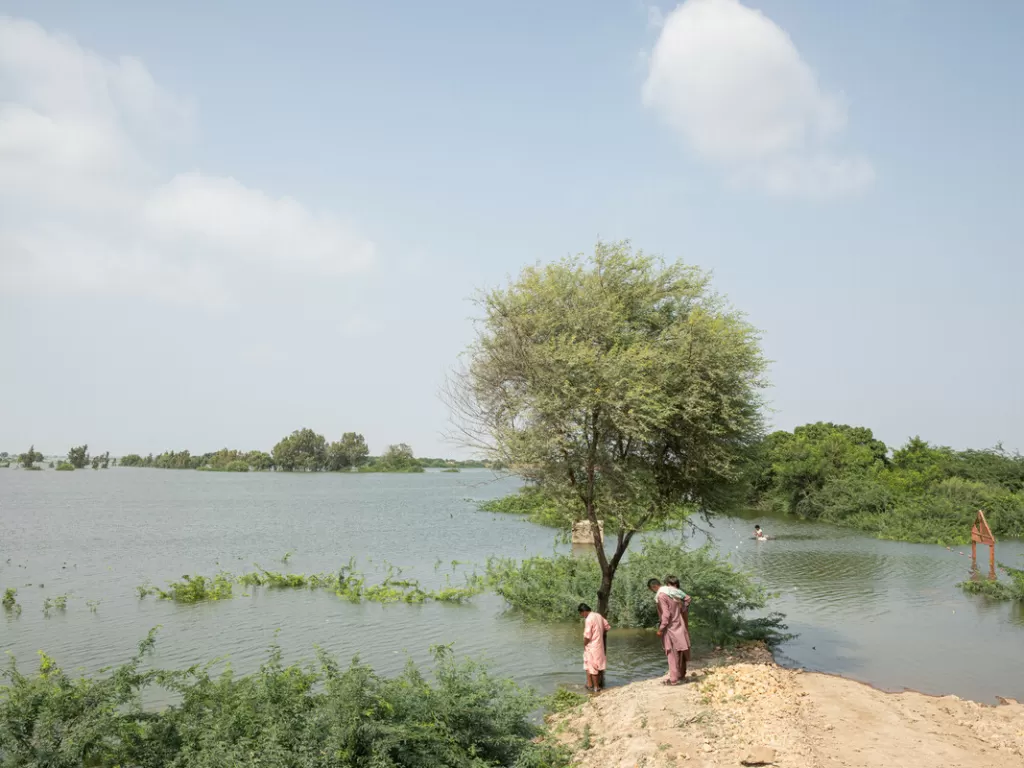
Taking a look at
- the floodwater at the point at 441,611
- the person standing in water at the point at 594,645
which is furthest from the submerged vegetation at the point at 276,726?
the person standing in water at the point at 594,645

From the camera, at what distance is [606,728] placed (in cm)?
1109

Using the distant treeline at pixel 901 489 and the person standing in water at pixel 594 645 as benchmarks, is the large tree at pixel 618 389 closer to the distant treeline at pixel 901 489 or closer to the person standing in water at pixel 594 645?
the person standing in water at pixel 594 645

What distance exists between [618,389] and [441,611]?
12.2 metres

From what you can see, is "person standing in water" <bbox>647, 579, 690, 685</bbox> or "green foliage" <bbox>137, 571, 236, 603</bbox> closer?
"person standing in water" <bbox>647, 579, 690, 685</bbox>

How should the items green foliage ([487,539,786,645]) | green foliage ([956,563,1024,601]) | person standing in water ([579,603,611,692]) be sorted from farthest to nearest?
green foliage ([956,563,1024,601]) < green foliage ([487,539,786,645]) < person standing in water ([579,603,611,692])

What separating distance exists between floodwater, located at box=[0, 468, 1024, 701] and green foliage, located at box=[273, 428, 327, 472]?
458ft

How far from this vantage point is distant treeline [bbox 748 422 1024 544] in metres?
42.3

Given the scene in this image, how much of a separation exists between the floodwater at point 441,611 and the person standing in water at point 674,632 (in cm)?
237

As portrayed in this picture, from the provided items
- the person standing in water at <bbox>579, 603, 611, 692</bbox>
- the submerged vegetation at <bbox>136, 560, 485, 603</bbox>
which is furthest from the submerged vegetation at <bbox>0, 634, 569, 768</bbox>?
the submerged vegetation at <bbox>136, 560, 485, 603</bbox>

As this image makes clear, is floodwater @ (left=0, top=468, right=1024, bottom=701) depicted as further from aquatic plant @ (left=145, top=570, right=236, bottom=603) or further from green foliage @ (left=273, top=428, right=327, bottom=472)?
green foliage @ (left=273, top=428, right=327, bottom=472)

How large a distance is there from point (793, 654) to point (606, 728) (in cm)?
796

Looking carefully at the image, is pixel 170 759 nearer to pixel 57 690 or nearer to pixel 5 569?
pixel 57 690

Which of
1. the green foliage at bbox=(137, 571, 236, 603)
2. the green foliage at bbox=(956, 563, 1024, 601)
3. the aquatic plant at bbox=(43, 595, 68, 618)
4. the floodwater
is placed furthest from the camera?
the green foliage at bbox=(137, 571, 236, 603)

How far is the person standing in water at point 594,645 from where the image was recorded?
13.3m
